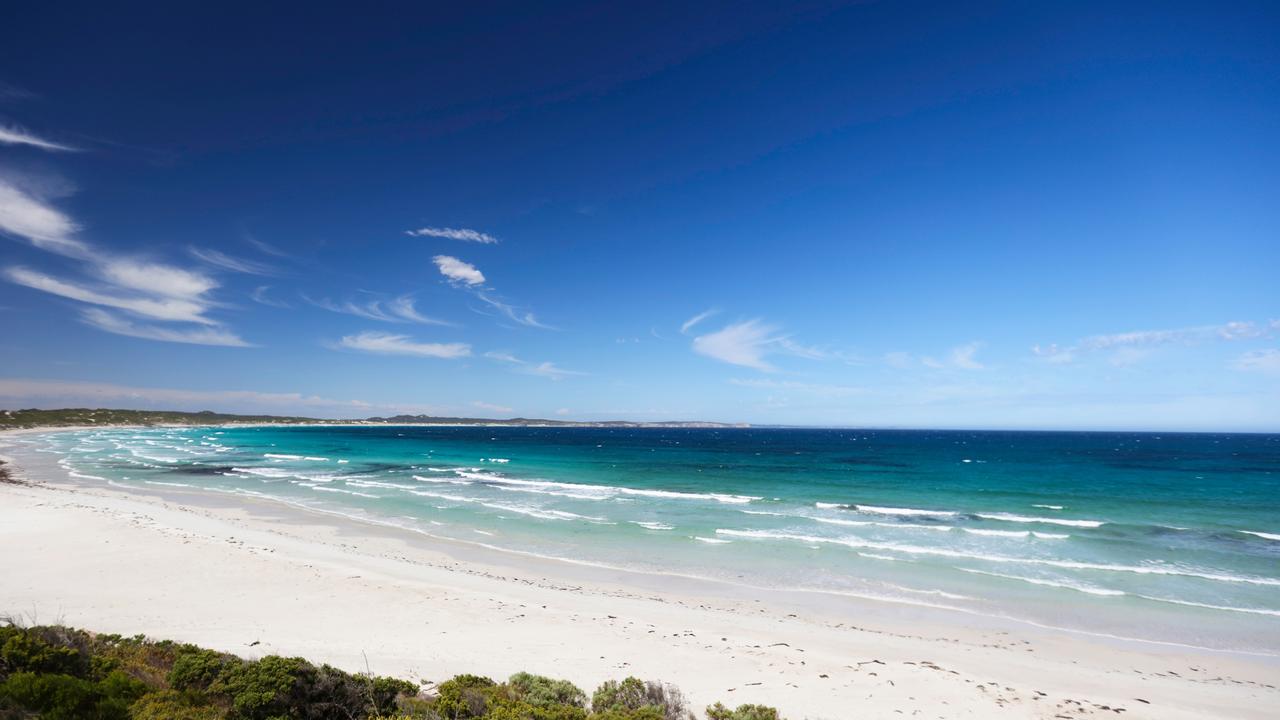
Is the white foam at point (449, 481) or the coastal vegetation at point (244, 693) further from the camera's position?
the white foam at point (449, 481)

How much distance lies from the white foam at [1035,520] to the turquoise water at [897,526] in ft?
0.53

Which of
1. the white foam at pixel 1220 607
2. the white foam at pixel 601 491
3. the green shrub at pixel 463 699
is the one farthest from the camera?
the white foam at pixel 601 491

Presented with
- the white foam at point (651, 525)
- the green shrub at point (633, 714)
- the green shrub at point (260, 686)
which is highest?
the green shrub at point (260, 686)

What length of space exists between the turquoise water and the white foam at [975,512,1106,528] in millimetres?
163

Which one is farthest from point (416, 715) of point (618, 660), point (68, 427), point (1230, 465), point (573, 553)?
point (68, 427)

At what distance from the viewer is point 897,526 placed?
79.7 ft

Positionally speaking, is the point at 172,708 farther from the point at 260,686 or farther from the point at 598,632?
the point at 598,632

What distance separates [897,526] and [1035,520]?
7.66m

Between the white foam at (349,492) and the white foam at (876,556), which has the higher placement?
the white foam at (876,556)

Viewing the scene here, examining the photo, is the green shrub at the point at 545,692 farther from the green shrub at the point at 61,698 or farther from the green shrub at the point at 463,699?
the green shrub at the point at 61,698

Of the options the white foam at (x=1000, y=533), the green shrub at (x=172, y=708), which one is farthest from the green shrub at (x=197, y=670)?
the white foam at (x=1000, y=533)

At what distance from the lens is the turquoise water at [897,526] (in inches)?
584

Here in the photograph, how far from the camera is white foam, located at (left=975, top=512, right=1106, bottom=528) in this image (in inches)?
971

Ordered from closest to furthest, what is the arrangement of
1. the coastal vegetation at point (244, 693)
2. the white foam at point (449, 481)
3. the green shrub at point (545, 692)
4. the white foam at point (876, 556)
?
1. the coastal vegetation at point (244, 693)
2. the green shrub at point (545, 692)
3. the white foam at point (876, 556)
4. the white foam at point (449, 481)
